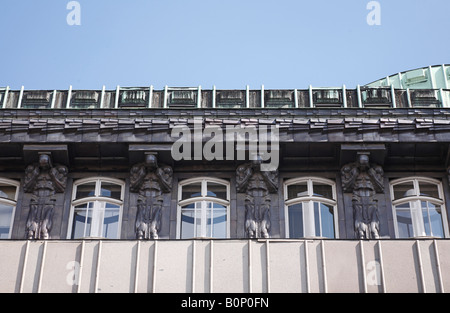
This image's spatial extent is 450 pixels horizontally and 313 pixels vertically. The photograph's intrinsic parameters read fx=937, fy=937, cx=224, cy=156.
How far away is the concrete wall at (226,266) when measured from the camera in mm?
25312

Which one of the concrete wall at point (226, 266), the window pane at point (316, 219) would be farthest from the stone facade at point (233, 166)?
the concrete wall at point (226, 266)

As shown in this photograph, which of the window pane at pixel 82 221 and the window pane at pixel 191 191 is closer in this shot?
the window pane at pixel 82 221

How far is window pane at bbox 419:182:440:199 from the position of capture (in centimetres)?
2908

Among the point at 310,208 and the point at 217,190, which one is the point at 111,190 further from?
the point at 310,208

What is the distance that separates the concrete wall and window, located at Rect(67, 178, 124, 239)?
2262mm

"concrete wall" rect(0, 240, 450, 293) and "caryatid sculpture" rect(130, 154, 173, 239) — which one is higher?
"caryatid sculpture" rect(130, 154, 173, 239)

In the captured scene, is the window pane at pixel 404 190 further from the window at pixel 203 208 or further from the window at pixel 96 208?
the window at pixel 96 208

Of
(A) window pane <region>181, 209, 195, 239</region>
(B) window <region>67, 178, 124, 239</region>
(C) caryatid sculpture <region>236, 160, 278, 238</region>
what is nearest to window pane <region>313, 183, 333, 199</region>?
(C) caryatid sculpture <region>236, 160, 278, 238</region>

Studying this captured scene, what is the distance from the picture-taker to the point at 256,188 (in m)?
28.8

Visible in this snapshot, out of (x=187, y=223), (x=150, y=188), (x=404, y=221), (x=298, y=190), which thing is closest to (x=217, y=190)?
(x=187, y=223)

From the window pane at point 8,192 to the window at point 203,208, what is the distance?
5165mm

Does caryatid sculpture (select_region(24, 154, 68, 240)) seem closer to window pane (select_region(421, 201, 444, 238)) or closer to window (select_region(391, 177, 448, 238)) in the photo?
window (select_region(391, 177, 448, 238))

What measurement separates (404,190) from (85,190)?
32.7 ft
